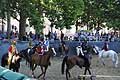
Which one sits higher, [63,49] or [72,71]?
[63,49]

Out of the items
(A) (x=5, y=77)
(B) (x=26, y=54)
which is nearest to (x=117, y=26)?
(B) (x=26, y=54)

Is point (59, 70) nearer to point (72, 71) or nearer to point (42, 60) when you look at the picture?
point (72, 71)

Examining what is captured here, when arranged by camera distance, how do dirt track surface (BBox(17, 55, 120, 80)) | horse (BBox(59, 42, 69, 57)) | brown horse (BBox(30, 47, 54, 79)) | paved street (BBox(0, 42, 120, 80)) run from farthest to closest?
horse (BBox(59, 42, 69, 57))
paved street (BBox(0, 42, 120, 80))
dirt track surface (BBox(17, 55, 120, 80))
brown horse (BBox(30, 47, 54, 79))

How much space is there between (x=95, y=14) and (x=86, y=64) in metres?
28.2

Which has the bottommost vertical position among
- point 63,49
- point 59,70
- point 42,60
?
point 59,70

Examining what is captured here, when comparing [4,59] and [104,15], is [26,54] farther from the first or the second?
[104,15]

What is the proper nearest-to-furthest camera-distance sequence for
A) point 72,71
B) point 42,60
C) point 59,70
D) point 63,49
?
1. point 42,60
2. point 72,71
3. point 59,70
4. point 63,49

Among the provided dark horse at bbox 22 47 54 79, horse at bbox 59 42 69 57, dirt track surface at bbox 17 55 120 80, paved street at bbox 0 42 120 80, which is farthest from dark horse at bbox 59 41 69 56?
dark horse at bbox 22 47 54 79

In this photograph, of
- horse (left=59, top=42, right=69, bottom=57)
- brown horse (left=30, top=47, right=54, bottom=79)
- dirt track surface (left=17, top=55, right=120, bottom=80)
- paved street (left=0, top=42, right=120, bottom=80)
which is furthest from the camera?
horse (left=59, top=42, right=69, bottom=57)

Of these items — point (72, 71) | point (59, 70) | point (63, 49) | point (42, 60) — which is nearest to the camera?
point (42, 60)

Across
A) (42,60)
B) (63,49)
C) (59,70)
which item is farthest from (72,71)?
(63,49)

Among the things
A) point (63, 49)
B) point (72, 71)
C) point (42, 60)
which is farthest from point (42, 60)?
point (63, 49)

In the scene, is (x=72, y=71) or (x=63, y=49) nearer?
(x=72, y=71)

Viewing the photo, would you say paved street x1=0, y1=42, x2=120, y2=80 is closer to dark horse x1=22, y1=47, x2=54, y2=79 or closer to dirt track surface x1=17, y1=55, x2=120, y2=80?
dirt track surface x1=17, y1=55, x2=120, y2=80
